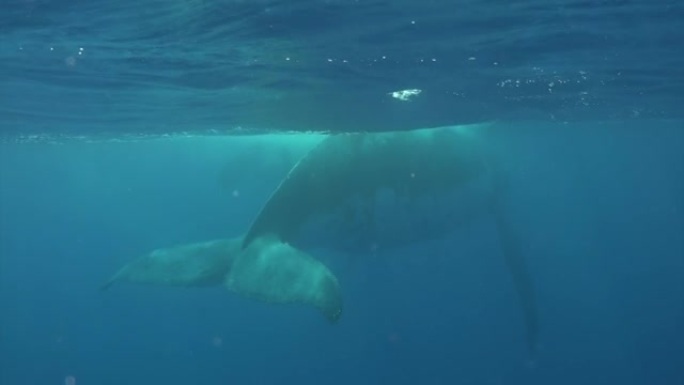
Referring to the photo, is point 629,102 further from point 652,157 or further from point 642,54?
point 652,157

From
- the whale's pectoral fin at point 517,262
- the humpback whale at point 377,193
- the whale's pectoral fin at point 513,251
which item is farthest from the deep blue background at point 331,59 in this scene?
the whale's pectoral fin at point 517,262

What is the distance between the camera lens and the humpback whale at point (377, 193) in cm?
1834

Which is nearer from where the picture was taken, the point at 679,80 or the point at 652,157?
the point at 679,80

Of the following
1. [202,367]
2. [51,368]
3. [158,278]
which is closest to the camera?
[158,278]

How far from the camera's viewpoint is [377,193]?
64.5 ft

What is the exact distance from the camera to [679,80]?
2155cm

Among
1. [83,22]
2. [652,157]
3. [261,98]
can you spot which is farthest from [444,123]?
[652,157]

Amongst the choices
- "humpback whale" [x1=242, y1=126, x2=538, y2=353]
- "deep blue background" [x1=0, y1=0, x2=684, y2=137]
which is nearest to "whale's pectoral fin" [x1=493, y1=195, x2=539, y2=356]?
"humpback whale" [x1=242, y1=126, x2=538, y2=353]

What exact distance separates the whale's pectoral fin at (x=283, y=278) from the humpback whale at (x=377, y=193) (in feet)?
2.20

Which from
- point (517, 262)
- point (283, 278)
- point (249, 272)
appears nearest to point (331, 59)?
point (249, 272)

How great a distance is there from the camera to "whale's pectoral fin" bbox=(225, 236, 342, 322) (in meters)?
12.9

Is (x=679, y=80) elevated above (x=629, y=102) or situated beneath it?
elevated above

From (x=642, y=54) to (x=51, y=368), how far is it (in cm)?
6793

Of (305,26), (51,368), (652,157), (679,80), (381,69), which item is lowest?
(51,368)
